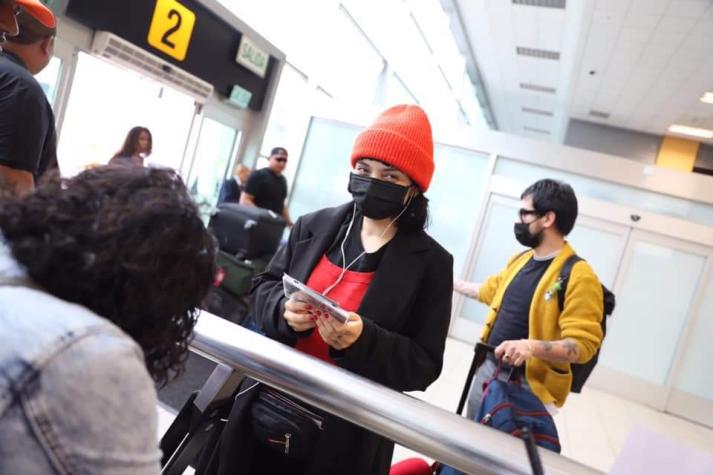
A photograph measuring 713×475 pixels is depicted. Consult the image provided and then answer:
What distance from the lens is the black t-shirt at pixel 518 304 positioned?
2.00 meters

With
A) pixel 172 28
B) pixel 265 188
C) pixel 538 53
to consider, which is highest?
pixel 538 53

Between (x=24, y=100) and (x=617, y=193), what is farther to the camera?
(x=617, y=193)

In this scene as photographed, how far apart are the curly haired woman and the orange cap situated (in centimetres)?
163

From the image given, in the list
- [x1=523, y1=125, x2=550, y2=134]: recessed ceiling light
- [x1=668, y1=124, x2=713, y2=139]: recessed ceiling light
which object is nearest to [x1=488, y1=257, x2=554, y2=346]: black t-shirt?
[x1=668, y1=124, x2=713, y2=139]: recessed ceiling light

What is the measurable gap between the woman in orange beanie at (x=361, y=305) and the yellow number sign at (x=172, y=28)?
4.59 m

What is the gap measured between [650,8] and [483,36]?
3213 millimetres

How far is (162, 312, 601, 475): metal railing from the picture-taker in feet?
2.53

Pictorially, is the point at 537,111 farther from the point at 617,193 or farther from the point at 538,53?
the point at 617,193

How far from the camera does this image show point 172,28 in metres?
5.34

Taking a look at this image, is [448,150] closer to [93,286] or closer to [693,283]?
[693,283]

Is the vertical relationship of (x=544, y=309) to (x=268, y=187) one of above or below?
below

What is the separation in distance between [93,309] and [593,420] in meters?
5.98

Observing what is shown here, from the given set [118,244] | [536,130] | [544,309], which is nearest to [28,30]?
[118,244]

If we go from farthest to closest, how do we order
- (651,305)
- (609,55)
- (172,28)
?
(609,55) < (651,305) < (172,28)
